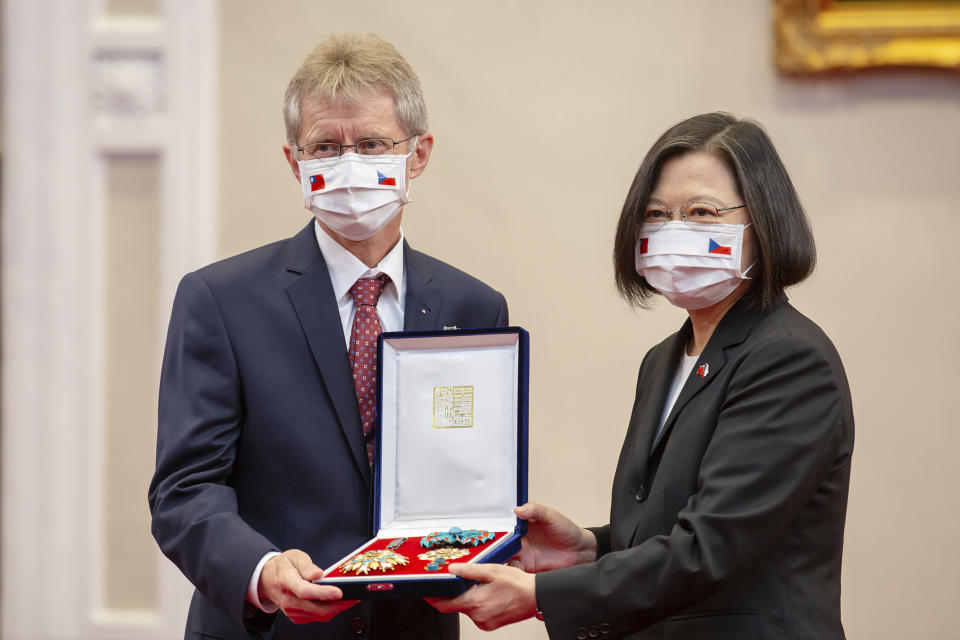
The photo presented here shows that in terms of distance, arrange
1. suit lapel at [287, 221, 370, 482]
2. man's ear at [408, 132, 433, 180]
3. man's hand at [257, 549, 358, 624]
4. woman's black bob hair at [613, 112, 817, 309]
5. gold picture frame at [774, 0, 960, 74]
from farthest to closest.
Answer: gold picture frame at [774, 0, 960, 74], man's ear at [408, 132, 433, 180], suit lapel at [287, 221, 370, 482], woman's black bob hair at [613, 112, 817, 309], man's hand at [257, 549, 358, 624]

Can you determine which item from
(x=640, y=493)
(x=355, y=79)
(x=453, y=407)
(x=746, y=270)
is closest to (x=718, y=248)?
(x=746, y=270)

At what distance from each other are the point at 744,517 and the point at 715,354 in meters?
0.32

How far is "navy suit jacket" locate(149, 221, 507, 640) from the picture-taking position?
1979 mm

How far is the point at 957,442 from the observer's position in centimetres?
340

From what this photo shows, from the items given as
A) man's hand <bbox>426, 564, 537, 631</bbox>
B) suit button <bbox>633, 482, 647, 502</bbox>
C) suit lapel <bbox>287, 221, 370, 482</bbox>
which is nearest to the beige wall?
suit lapel <bbox>287, 221, 370, 482</bbox>

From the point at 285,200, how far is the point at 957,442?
2.43 m

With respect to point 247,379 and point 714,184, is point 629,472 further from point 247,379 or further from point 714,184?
point 247,379

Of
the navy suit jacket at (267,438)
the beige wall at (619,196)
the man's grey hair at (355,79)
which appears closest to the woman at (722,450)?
the navy suit jacket at (267,438)

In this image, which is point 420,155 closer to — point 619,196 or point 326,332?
point 326,332

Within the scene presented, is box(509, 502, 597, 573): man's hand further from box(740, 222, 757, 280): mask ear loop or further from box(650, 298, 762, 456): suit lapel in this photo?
box(740, 222, 757, 280): mask ear loop

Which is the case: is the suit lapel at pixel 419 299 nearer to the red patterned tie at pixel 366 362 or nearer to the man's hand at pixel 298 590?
the red patterned tie at pixel 366 362

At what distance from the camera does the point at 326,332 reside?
2.06 metres

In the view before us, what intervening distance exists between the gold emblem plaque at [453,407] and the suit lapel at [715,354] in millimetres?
372

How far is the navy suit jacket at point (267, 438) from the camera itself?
198cm
